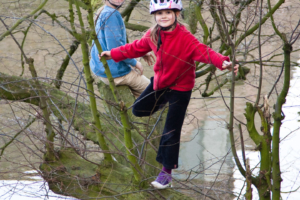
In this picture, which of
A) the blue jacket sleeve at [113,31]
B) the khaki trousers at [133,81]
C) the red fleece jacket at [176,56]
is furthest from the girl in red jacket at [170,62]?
the khaki trousers at [133,81]

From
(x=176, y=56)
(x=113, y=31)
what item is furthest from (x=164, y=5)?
(x=113, y=31)

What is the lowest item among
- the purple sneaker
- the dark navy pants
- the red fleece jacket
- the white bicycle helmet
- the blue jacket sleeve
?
the purple sneaker

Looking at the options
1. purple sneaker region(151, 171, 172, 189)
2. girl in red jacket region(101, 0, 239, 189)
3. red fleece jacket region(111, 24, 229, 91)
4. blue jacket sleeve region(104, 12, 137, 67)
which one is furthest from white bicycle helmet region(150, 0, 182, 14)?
purple sneaker region(151, 171, 172, 189)

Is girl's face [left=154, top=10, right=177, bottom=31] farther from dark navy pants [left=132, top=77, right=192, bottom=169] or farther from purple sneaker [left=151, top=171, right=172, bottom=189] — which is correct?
purple sneaker [left=151, top=171, right=172, bottom=189]

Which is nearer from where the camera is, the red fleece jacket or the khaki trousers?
the red fleece jacket

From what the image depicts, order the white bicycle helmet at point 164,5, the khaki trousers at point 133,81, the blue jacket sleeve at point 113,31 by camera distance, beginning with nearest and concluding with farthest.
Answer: the white bicycle helmet at point 164,5, the blue jacket sleeve at point 113,31, the khaki trousers at point 133,81

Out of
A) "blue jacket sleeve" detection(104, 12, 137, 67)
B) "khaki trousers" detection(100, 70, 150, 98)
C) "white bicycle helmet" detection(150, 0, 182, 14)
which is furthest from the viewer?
"khaki trousers" detection(100, 70, 150, 98)

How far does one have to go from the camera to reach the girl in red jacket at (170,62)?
199 centimetres

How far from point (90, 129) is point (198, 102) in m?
7.54

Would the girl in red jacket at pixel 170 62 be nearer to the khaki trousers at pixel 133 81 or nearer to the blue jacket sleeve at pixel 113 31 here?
the blue jacket sleeve at pixel 113 31

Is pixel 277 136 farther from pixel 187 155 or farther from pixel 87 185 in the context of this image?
pixel 187 155

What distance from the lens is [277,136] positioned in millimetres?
1777

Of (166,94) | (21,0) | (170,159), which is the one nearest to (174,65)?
(166,94)

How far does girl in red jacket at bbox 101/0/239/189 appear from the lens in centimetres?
199
